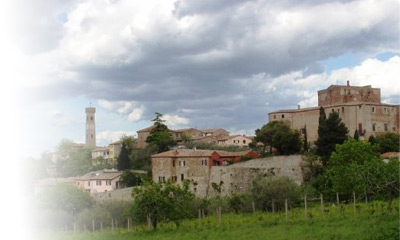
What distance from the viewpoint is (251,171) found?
115 ft

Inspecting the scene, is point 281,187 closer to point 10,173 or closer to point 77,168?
point 10,173

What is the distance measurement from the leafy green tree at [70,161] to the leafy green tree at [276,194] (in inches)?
1556

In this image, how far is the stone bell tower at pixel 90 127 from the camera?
10019 centimetres

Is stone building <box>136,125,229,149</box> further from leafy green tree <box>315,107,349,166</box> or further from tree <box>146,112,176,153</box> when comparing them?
leafy green tree <box>315,107,349,166</box>

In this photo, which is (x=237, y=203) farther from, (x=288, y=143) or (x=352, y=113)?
(x=352, y=113)

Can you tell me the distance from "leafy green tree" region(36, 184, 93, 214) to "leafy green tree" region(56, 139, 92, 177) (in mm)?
28999

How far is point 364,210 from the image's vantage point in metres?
20.0

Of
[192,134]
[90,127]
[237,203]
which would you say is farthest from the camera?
[90,127]

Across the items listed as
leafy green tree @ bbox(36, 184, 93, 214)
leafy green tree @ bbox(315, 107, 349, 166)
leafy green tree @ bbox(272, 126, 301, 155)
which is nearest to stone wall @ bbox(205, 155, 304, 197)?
leafy green tree @ bbox(272, 126, 301, 155)

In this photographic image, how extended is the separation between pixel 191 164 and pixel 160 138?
1087 centimetres

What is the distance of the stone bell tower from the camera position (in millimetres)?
100188

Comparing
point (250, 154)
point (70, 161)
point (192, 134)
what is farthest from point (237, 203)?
point (70, 161)

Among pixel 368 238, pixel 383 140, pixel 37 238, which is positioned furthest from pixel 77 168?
pixel 368 238

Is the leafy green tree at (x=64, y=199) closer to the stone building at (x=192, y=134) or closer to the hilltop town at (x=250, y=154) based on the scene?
the hilltop town at (x=250, y=154)
